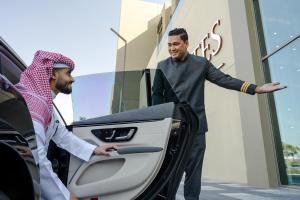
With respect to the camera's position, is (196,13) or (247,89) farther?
(196,13)

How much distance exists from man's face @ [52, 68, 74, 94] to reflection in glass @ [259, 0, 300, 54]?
475 cm

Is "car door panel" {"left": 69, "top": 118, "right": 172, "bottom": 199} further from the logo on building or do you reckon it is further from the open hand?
the logo on building

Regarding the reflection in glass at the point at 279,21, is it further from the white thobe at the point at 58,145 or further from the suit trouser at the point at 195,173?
the white thobe at the point at 58,145

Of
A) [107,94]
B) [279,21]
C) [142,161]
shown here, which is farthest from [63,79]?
[279,21]

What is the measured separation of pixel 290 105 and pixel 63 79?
15.6 feet

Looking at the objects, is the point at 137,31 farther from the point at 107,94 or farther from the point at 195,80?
the point at 107,94

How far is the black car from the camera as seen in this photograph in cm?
178

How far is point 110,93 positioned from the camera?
2.14 meters

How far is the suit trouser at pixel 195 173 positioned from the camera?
2.32 m

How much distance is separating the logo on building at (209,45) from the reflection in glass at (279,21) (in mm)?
1172

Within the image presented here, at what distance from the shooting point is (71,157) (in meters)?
1.94

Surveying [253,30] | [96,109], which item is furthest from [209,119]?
[96,109]

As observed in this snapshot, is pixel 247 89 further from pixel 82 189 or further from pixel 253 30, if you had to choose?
pixel 253 30

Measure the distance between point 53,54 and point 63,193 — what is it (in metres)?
0.81
